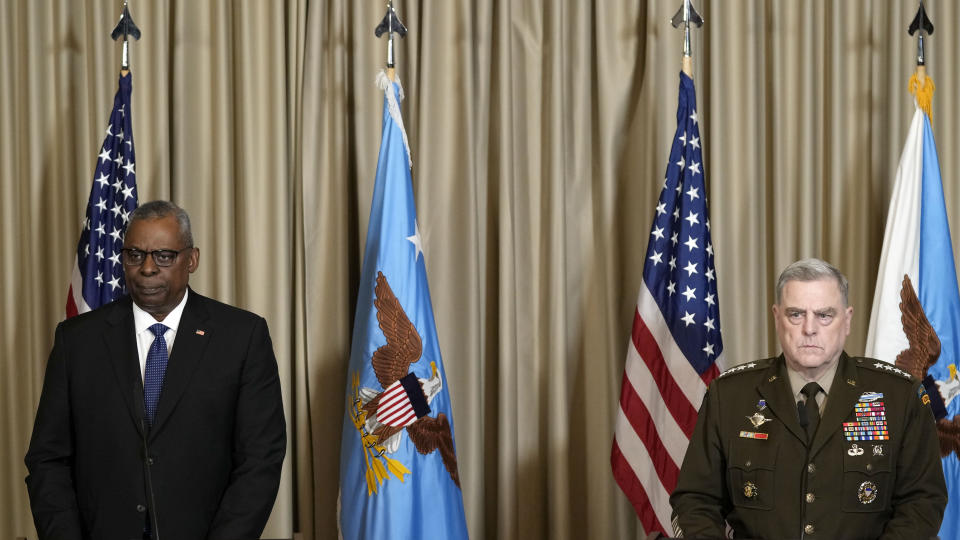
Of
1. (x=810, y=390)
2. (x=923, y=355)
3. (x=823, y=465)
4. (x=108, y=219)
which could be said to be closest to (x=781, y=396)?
(x=810, y=390)

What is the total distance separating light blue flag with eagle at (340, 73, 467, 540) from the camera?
166 inches

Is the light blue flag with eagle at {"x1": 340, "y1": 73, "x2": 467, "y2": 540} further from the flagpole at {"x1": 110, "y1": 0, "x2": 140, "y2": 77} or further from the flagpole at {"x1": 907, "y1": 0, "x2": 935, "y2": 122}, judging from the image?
the flagpole at {"x1": 907, "y1": 0, "x2": 935, "y2": 122}

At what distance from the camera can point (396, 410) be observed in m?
4.24

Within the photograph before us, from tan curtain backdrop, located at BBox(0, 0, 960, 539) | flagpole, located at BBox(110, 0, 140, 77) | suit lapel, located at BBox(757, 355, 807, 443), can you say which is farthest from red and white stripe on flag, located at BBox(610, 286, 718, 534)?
flagpole, located at BBox(110, 0, 140, 77)

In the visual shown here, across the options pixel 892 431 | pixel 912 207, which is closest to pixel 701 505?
pixel 892 431

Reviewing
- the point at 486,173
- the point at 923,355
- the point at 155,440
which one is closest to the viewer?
the point at 155,440

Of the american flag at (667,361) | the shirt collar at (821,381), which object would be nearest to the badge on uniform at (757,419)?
the shirt collar at (821,381)

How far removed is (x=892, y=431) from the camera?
279 cm

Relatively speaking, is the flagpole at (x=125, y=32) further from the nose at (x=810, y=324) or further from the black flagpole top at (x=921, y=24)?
the black flagpole top at (x=921, y=24)

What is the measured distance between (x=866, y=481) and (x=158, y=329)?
6.72 ft

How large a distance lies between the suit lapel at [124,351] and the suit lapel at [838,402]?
6.14 feet

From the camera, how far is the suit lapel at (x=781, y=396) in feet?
9.26

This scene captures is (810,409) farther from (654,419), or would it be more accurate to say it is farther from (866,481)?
(654,419)

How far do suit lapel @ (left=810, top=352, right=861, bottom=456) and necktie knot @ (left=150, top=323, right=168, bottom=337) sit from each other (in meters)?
1.89
